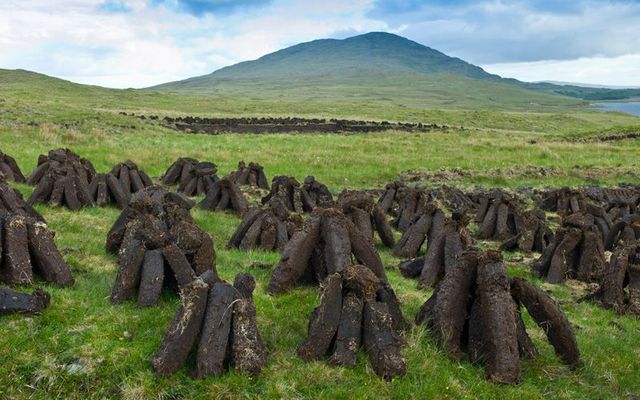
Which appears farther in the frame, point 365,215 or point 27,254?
point 365,215

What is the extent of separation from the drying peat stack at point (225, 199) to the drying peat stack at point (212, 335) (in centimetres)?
1070

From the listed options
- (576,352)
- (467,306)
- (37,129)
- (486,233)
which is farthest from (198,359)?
(37,129)

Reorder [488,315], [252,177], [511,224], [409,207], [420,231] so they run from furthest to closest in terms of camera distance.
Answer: [252,177]
[409,207]
[511,224]
[420,231]
[488,315]

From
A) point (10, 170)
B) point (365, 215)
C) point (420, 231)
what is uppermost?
point (10, 170)

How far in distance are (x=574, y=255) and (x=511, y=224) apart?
423cm

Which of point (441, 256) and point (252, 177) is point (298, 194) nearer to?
point (252, 177)

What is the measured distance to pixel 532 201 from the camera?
24766 millimetres

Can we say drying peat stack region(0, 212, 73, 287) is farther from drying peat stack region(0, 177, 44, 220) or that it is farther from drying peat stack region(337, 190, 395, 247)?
drying peat stack region(337, 190, 395, 247)

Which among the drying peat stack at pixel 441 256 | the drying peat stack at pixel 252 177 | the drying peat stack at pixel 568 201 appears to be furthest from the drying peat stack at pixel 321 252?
the drying peat stack at pixel 252 177

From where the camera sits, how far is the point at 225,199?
18953 mm

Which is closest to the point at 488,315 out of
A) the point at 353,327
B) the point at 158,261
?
the point at 353,327

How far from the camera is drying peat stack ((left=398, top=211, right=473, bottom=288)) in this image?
39.6ft

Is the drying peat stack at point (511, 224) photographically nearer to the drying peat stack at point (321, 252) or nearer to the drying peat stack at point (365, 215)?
the drying peat stack at point (365, 215)

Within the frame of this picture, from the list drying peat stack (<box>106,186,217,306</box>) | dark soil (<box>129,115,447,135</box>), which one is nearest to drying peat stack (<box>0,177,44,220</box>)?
drying peat stack (<box>106,186,217,306</box>)
